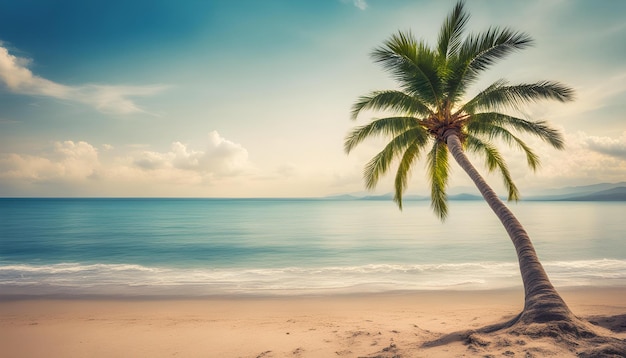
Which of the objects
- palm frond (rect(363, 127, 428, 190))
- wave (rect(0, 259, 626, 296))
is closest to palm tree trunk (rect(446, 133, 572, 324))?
palm frond (rect(363, 127, 428, 190))

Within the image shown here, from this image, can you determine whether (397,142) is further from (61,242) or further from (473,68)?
(61,242)

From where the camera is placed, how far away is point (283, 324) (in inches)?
355

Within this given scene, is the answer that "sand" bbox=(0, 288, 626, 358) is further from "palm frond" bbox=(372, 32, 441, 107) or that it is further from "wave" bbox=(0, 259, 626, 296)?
"palm frond" bbox=(372, 32, 441, 107)

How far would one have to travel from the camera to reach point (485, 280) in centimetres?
1466

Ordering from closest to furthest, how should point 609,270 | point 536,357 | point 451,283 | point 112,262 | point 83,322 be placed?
point 536,357 < point 83,322 < point 451,283 < point 609,270 < point 112,262

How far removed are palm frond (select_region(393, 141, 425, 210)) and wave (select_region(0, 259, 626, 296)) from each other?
398cm

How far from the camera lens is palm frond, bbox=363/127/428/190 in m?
11.3

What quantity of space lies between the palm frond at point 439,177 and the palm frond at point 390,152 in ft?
3.62

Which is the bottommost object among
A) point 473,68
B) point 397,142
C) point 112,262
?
point 112,262

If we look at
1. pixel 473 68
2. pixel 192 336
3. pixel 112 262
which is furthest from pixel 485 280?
pixel 112 262

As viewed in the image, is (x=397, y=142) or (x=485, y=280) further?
(x=485, y=280)

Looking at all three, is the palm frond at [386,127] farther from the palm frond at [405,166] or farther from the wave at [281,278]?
the wave at [281,278]

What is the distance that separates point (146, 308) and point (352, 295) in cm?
706

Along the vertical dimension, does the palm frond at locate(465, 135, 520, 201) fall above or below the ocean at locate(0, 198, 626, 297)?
above
